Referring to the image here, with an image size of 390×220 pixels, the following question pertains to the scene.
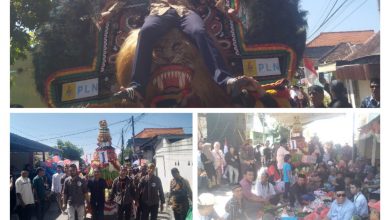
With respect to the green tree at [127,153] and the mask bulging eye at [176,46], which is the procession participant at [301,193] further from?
the mask bulging eye at [176,46]

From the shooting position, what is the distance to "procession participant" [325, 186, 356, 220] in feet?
17.5

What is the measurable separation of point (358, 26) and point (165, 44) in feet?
6.07

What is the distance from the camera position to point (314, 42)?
5.39 m

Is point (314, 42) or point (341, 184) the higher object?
point (314, 42)

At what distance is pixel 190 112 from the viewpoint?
17.3 feet

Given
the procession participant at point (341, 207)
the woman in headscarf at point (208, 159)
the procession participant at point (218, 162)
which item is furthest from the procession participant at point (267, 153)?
the procession participant at point (341, 207)

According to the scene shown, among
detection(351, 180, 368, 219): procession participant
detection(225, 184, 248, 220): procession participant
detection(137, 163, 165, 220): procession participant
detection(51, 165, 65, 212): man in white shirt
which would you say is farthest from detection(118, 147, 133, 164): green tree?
detection(351, 180, 368, 219): procession participant

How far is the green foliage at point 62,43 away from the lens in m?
5.32

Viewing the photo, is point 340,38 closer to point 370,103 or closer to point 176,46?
point 370,103

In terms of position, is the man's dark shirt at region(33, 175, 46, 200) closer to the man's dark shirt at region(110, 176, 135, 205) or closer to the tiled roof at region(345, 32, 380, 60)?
the man's dark shirt at region(110, 176, 135, 205)

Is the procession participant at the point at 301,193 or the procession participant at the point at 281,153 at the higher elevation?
the procession participant at the point at 281,153

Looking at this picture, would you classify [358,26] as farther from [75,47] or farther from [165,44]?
[75,47]

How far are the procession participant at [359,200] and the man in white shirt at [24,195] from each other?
3081 millimetres
